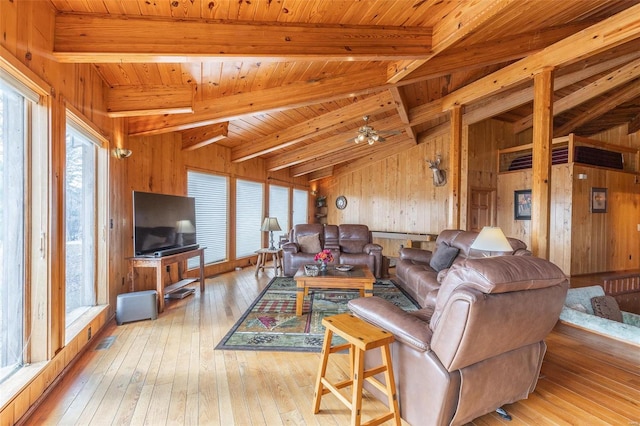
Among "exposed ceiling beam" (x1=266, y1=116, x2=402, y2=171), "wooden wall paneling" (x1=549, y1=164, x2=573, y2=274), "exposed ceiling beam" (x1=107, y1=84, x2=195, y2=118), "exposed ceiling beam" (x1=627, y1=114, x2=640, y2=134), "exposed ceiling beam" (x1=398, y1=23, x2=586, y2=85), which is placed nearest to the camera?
"exposed ceiling beam" (x1=107, y1=84, x2=195, y2=118)

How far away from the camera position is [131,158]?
3.83m

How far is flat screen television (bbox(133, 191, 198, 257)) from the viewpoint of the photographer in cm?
355

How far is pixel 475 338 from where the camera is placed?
4.64ft

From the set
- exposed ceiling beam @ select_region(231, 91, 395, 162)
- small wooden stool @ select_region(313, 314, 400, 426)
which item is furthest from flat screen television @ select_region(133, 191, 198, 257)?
small wooden stool @ select_region(313, 314, 400, 426)

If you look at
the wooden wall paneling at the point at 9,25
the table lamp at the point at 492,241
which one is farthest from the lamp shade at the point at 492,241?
the wooden wall paneling at the point at 9,25

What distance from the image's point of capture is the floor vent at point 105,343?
8.73 feet

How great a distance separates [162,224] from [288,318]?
2100 millimetres

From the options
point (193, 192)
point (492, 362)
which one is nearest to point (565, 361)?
point (492, 362)

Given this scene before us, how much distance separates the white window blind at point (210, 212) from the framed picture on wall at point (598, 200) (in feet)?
23.9

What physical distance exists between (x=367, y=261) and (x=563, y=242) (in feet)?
12.3

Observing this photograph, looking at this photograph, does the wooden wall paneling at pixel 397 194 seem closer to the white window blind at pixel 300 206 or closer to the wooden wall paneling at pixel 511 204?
the white window blind at pixel 300 206

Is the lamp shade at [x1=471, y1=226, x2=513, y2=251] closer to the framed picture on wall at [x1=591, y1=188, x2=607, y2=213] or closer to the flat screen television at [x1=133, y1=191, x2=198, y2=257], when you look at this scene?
the flat screen television at [x1=133, y1=191, x2=198, y2=257]

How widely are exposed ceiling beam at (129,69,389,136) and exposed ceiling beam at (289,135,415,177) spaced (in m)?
3.64

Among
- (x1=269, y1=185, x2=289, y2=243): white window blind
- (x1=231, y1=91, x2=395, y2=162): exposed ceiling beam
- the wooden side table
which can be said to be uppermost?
(x1=231, y1=91, x2=395, y2=162): exposed ceiling beam
